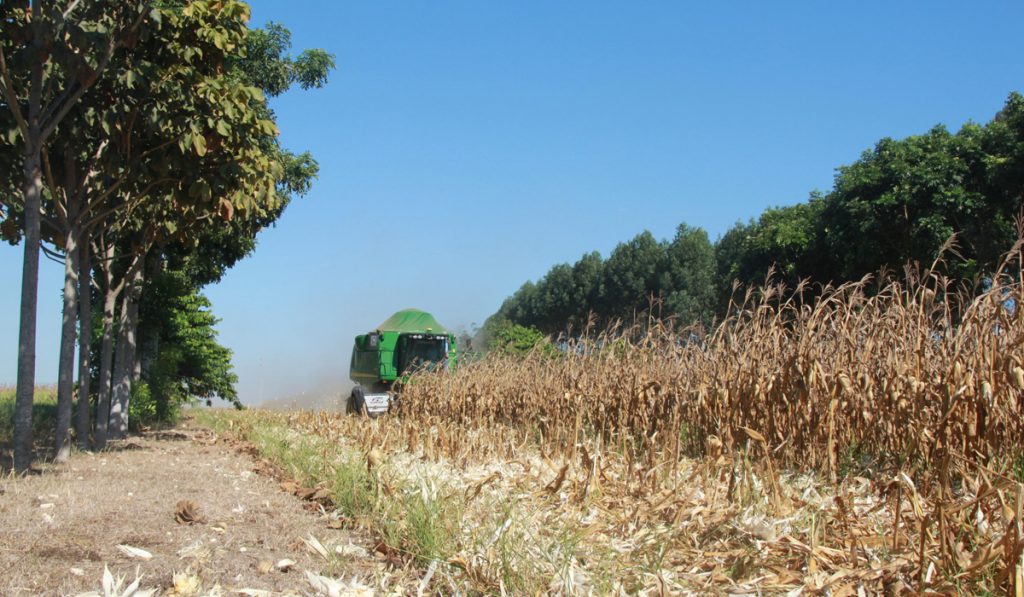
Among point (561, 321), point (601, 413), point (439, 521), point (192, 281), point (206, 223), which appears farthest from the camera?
point (561, 321)

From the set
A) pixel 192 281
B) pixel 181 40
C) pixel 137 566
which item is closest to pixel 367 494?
pixel 137 566

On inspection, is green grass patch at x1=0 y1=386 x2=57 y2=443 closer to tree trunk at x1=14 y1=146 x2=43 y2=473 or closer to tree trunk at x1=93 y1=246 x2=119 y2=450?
tree trunk at x1=93 y1=246 x2=119 y2=450

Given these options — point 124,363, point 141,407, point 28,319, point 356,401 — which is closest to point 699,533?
point 28,319

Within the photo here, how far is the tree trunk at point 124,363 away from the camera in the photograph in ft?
43.7

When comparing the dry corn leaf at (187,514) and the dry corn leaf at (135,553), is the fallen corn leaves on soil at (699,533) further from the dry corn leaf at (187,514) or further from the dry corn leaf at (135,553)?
the dry corn leaf at (135,553)

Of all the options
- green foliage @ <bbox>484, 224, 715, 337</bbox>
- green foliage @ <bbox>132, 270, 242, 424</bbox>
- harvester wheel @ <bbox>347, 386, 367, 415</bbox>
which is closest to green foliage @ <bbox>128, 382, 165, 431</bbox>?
green foliage @ <bbox>132, 270, 242, 424</bbox>

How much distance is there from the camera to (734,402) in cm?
714

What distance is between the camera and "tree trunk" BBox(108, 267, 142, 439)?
43.7ft

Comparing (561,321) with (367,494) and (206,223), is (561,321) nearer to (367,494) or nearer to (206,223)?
(206,223)

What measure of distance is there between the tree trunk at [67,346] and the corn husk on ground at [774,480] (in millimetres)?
3138

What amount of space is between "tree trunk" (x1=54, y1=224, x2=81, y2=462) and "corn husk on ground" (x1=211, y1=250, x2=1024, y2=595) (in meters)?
3.14

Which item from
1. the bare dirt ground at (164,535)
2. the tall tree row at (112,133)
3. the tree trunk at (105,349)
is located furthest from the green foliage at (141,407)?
the bare dirt ground at (164,535)

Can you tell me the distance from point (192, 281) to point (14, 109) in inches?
Answer: 401

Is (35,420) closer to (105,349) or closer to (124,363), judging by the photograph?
(124,363)
